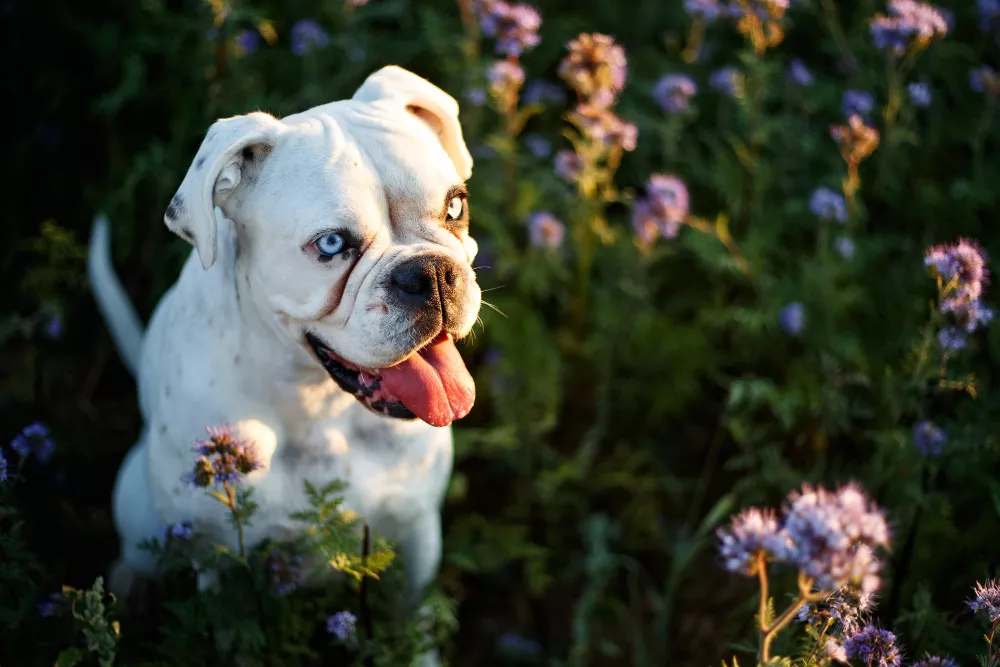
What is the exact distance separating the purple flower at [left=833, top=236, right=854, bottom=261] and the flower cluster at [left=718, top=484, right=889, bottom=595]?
205cm

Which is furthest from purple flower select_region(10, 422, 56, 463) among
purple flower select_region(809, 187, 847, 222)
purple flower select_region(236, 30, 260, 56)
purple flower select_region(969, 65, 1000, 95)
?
purple flower select_region(969, 65, 1000, 95)

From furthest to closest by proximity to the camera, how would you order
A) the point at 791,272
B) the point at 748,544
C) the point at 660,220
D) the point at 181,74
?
the point at 181,74 → the point at 791,272 → the point at 660,220 → the point at 748,544

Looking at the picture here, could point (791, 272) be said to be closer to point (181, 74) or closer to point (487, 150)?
point (487, 150)

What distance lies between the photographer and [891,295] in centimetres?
392

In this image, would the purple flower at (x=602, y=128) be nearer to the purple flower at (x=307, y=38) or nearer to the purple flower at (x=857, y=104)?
the purple flower at (x=857, y=104)

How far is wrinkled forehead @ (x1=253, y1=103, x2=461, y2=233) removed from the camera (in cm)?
218

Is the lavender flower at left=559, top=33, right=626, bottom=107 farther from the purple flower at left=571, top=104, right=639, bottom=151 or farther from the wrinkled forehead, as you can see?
the wrinkled forehead

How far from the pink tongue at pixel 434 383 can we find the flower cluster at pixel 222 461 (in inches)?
16.1

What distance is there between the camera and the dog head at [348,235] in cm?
218

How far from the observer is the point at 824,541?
5.61 ft

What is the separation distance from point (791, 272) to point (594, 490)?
1.32m

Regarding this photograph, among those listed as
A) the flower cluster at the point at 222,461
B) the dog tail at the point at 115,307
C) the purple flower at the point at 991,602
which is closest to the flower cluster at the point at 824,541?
the purple flower at the point at 991,602

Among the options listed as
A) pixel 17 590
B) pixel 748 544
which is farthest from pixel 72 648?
pixel 748 544

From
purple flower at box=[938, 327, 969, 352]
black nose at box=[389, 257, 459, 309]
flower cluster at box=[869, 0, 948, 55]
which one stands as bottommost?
black nose at box=[389, 257, 459, 309]
